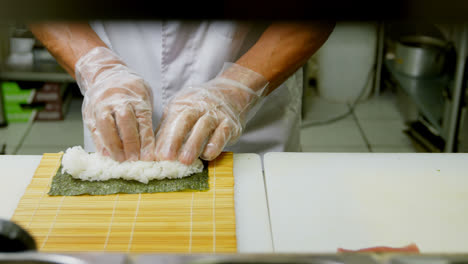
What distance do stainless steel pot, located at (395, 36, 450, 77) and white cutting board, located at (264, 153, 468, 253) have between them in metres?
2.12

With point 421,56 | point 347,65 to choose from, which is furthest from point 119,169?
point 347,65

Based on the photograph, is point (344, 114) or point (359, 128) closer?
point (359, 128)

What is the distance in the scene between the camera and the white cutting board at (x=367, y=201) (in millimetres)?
953

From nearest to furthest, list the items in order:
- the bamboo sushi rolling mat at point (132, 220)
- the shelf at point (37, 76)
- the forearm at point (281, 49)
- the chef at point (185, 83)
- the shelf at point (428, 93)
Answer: the bamboo sushi rolling mat at point (132, 220)
the chef at point (185, 83)
the forearm at point (281, 49)
the shelf at point (428, 93)
the shelf at point (37, 76)

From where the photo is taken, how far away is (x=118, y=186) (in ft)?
3.46

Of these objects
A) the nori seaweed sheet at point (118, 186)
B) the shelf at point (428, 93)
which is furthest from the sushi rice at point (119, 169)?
the shelf at point (428, 93)

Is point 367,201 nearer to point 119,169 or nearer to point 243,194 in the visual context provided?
point 243,194

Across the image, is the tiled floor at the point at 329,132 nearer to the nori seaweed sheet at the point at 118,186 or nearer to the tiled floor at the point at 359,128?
the tiled floor at the point at 359,128

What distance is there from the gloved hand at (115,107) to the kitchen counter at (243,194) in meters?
0.19

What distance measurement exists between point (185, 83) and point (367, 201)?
67cm

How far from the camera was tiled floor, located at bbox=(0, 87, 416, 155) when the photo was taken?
3074 mm

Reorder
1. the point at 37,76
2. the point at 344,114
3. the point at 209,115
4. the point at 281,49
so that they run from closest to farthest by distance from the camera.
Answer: the point at 209,115, the point at 281,49, the point at 37,76, the point at 344,114

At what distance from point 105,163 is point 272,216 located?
0.41m

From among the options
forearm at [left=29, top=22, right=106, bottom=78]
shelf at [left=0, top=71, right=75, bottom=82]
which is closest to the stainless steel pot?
shelf at [left=0, top=71, right=75, bottom=82]
